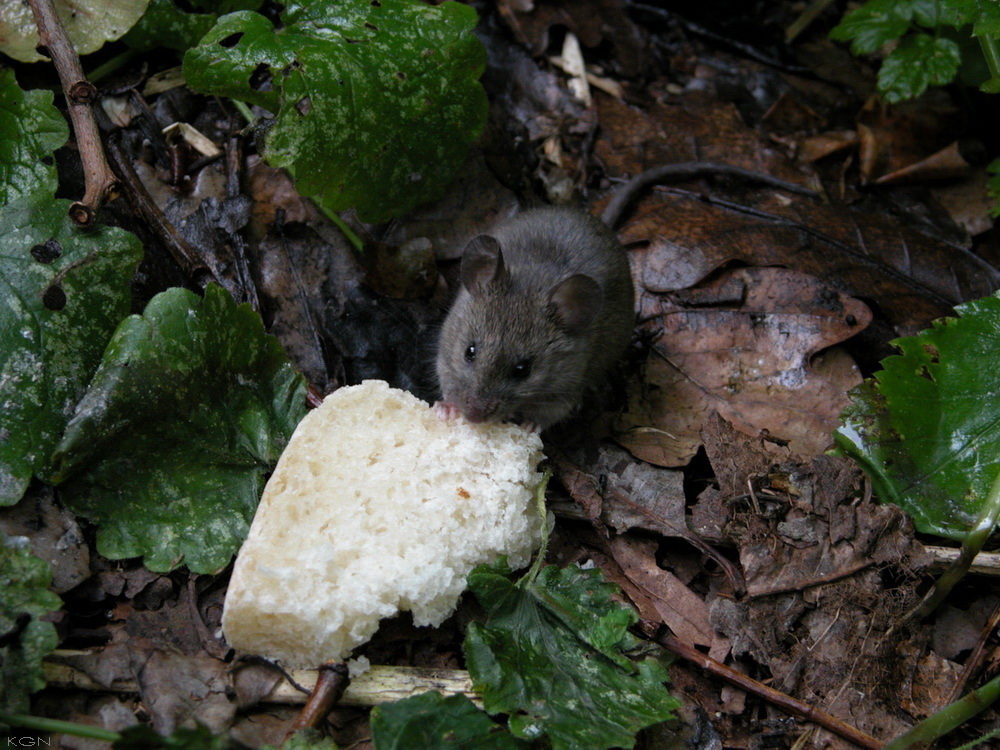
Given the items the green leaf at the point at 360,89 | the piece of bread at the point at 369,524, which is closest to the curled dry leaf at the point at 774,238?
the green leaf at the point at 360,89

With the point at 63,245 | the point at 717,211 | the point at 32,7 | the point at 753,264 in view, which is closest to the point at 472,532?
the point at 63,245

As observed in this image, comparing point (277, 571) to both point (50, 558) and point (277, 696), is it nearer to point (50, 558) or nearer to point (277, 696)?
point (277, 696)

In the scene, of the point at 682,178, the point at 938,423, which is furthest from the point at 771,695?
the point at 682,178

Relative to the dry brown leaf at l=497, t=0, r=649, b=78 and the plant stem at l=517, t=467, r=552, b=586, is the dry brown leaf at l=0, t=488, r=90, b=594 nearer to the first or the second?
the plant stem at l=517, t=467, r=552, b=586

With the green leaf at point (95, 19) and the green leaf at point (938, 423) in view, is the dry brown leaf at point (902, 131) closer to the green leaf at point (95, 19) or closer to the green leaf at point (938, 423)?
the green leaf at point (938, 423)

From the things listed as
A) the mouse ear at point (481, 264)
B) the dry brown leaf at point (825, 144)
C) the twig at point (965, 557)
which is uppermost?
the mouse ear at point (481, 264)

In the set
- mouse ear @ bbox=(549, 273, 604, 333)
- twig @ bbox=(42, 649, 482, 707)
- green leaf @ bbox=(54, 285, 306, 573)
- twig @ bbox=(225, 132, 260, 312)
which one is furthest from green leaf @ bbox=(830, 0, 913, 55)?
twig @ bbox=(42, 649, 482, 707)
